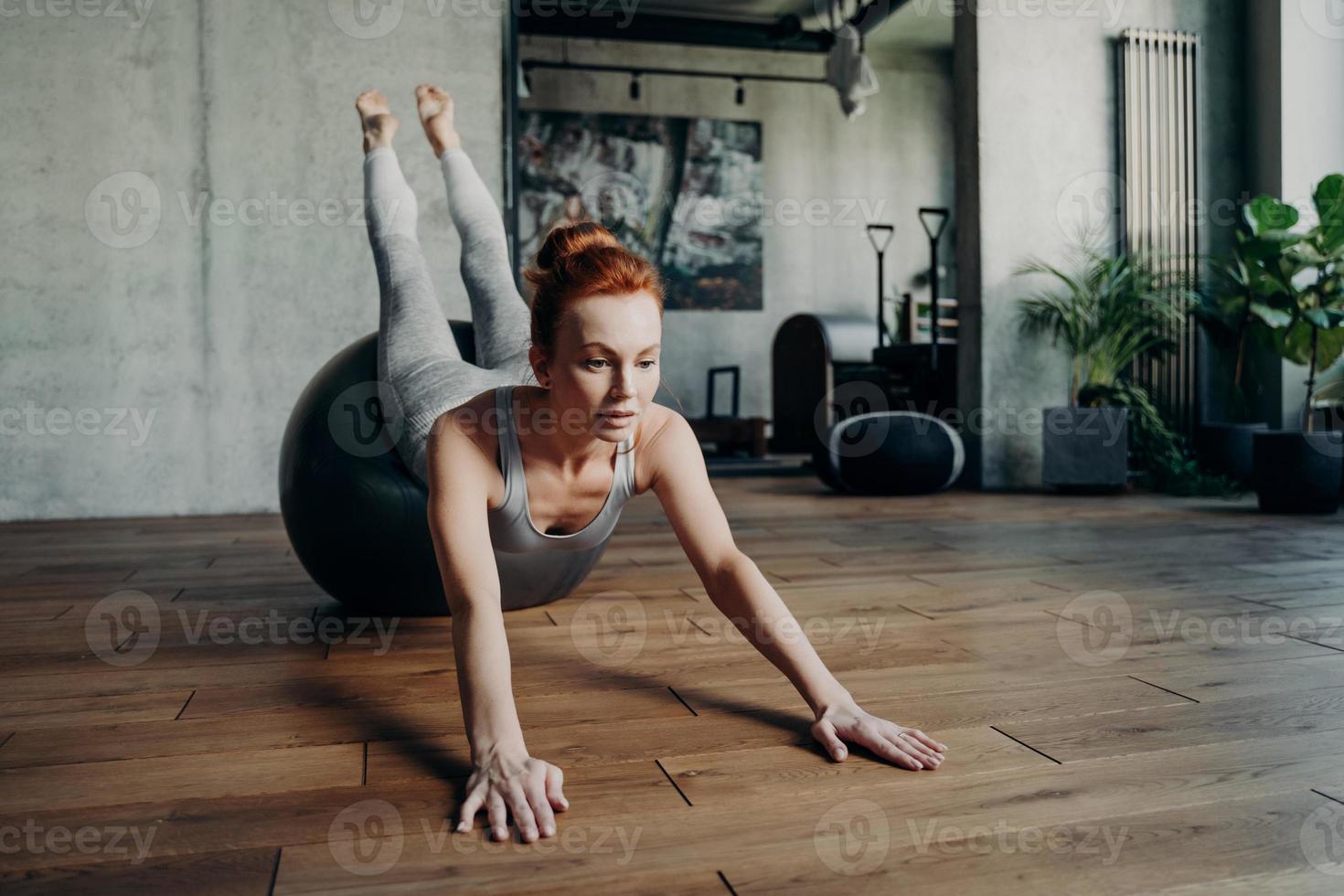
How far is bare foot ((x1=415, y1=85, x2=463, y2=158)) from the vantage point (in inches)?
109

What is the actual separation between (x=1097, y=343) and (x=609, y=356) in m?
4.16

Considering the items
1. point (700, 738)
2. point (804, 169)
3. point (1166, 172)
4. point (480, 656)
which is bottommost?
point (700, 738)

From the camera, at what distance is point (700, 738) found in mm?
1369

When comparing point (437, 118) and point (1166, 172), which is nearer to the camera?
point (437, 118)

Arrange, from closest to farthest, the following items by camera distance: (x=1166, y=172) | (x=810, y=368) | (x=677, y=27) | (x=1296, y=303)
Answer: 1. (x=1296, y=303)
2. (x=1166, y=172)
3. (x=810, y=368)
4. (x=677, y=27)

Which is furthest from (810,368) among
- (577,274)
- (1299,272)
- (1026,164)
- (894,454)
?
(577,274)

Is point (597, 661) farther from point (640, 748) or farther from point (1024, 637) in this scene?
point (1024, 637)

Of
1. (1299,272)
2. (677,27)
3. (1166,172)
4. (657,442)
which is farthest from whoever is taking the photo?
(677,27)

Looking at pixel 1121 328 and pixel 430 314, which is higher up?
pixel 1121 328

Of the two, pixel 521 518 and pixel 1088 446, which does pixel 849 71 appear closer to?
pixel 1088 446

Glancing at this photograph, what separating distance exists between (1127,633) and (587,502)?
3.62ft

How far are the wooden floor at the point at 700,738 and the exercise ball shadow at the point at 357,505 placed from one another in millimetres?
99

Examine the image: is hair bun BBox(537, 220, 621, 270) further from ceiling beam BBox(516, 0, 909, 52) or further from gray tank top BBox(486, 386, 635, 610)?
ceiling beam BBox(516, 0, 909, 52)

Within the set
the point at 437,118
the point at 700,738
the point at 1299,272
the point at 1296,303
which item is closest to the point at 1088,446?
the point at 1296,303
